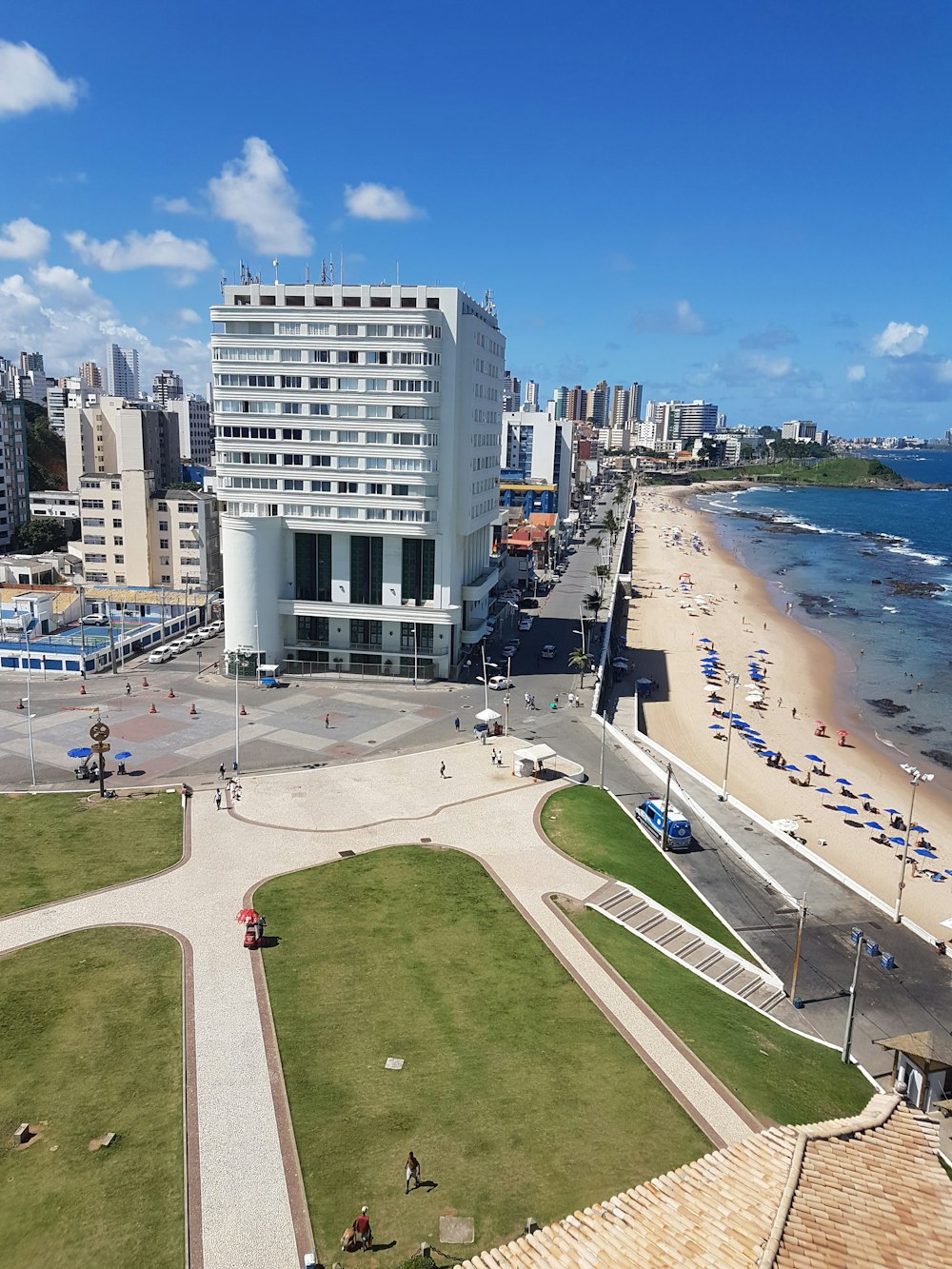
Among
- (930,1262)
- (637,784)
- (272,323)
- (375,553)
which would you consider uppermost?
(272,323)

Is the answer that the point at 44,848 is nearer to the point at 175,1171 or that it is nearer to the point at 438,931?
the point at 438,931

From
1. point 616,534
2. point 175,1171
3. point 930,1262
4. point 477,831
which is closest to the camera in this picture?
point 930,1262

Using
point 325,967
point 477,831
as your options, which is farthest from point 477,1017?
point 477,831

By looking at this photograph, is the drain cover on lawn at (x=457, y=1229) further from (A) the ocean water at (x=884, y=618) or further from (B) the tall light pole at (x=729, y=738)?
(A) the ocean water at (x=884, y=618)

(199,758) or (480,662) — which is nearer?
(199,758)

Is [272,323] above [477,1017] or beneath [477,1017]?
above

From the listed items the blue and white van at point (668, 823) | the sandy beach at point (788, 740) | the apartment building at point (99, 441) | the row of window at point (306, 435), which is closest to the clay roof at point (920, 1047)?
the sandy beach at point (788, 740)
